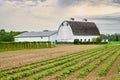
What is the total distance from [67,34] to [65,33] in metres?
0.99

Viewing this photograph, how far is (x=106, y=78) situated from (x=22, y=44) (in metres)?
40.4

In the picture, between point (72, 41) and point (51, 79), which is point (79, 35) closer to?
point (72, 41)

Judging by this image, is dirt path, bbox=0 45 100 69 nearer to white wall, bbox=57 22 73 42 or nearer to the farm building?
the farm building

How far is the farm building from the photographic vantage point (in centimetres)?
9356

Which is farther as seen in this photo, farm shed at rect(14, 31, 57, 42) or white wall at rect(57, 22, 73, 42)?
white wall at rect(57, 22, 73, 42)

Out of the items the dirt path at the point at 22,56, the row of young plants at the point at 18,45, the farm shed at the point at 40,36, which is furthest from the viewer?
the farm shed at the point at 40,36

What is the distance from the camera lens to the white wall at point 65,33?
316ft

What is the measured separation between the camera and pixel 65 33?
97750mm

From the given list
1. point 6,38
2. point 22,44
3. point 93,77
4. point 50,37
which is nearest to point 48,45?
point 22,44

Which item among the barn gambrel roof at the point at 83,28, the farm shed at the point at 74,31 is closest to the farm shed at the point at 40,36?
the farm shed at the point at 74,31

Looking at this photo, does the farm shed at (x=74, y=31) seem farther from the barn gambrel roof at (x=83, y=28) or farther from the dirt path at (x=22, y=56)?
the dirt path at (x=22, y=56)

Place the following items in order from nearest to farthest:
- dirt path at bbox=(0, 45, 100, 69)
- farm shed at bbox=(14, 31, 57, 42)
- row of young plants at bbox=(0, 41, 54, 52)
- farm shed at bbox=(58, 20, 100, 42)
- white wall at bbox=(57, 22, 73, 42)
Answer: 1. dirt path at bbox=(0, 45, 100, 69)
2. row of young plants at bbox=(0, 41, 54, 52)
3. farm shed at bbox=(14, 31, 57, 42)
4. farm shed at bbox=(58, 20, 100, 42)
5. white wall at bbox=(57, 22, 73, 42)

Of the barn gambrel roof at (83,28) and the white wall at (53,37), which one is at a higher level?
the barn gambrel roof at (83,28)

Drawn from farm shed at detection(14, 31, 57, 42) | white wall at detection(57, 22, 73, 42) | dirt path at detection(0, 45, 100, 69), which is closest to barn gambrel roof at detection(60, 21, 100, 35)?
white wall at detection(57, 22, 73, 42)
